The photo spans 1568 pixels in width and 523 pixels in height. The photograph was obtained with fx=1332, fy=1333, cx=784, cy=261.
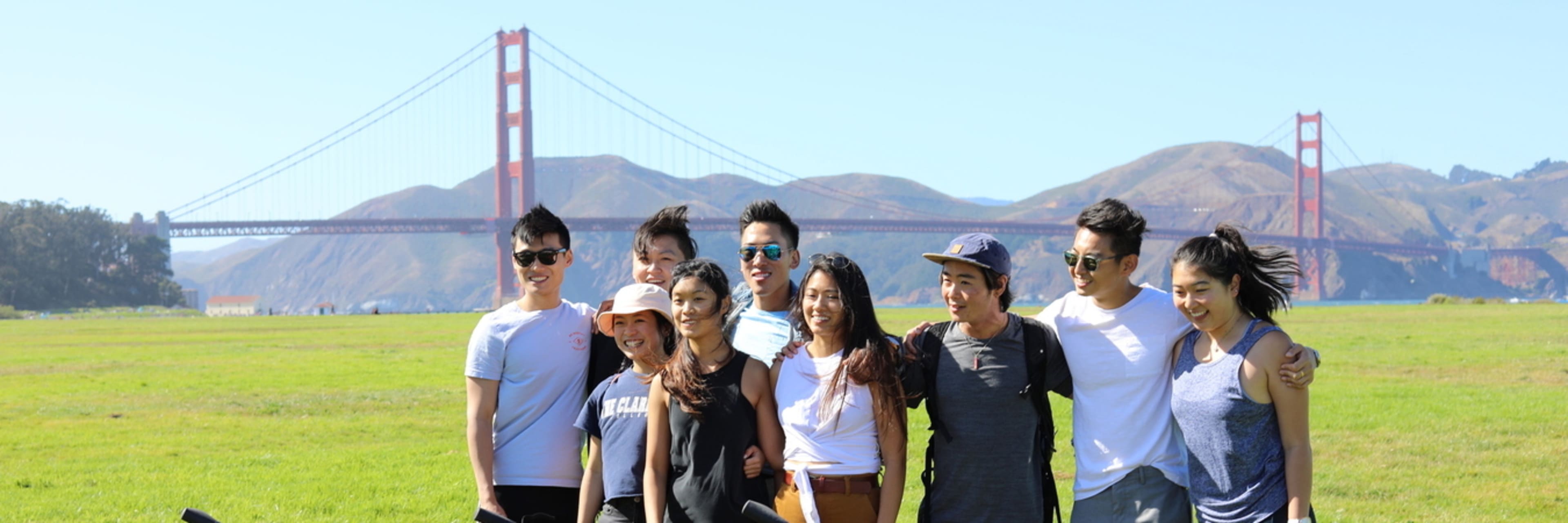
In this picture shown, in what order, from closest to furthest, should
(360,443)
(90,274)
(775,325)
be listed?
(775,325)
(360,443)
(90,274)

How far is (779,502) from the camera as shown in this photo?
4.09 meters

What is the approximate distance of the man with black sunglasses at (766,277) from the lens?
4535mm

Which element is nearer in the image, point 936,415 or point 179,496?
point 936,415

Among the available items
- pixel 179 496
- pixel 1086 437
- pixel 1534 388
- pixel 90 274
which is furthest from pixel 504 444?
pixel 90 274

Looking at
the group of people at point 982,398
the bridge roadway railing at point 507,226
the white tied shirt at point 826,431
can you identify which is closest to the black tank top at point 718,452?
the group of people at point 982,398

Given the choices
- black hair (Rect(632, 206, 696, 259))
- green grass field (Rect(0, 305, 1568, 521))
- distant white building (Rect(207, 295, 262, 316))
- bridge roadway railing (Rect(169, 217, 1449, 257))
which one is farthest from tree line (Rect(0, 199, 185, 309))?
black hair (Rect(632, 206, 696, 259))

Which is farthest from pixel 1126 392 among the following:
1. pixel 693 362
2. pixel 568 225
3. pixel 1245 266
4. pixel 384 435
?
pixel 568 225

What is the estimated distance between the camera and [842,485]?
13.1 feet

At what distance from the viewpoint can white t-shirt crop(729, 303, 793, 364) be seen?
14.6 ft

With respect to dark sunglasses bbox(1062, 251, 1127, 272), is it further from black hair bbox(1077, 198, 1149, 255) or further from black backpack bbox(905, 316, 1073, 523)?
black backpack bbox(905, 316, 1073, 523)

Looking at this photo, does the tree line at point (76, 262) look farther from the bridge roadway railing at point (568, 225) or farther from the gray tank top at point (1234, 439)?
the gray tank top at point (1234, 439)

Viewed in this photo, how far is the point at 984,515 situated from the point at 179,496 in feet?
23.2

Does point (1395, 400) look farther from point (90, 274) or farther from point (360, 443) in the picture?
point (90, 274)

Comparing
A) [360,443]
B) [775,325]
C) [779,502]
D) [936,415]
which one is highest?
[775,325]
